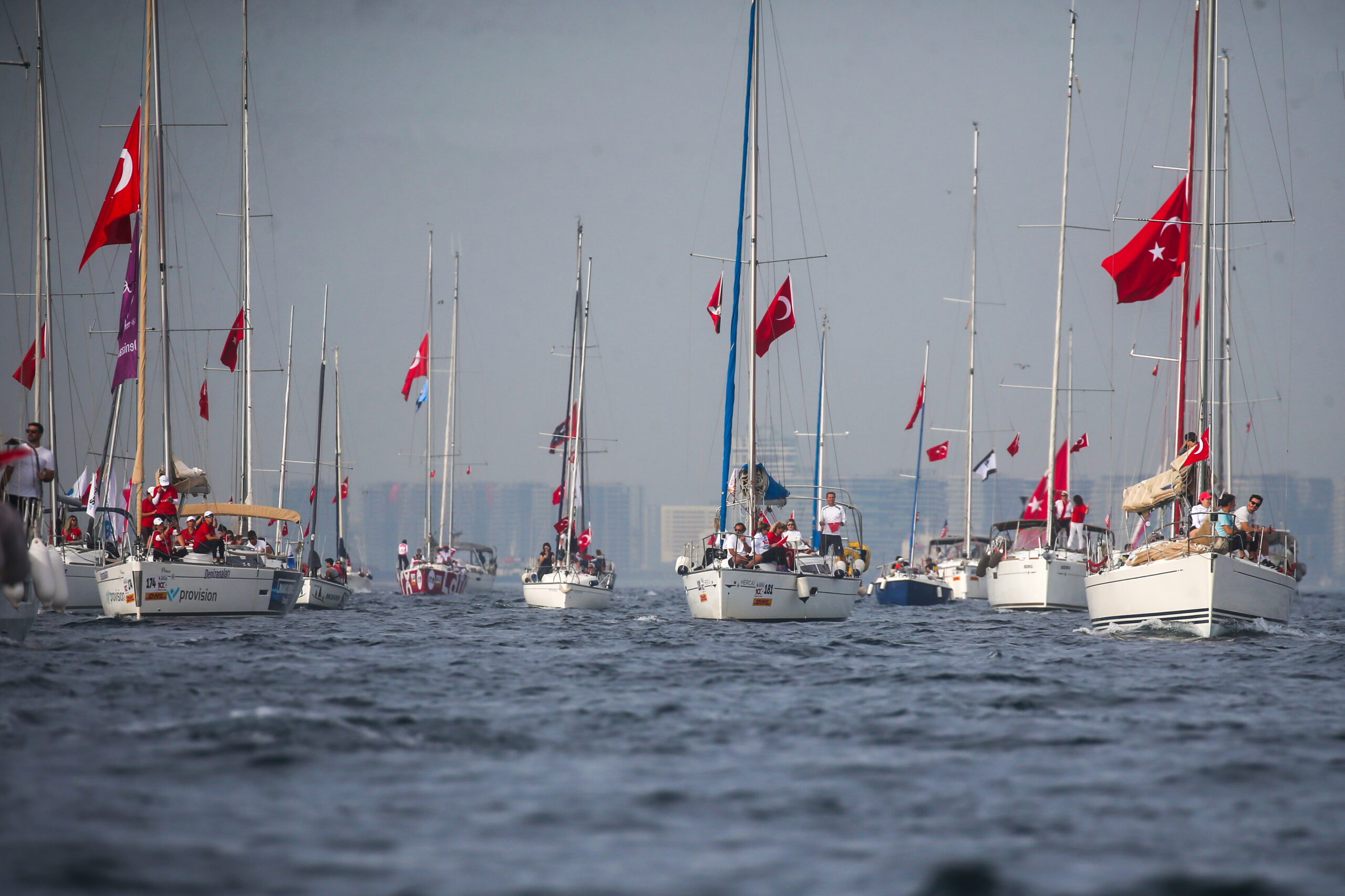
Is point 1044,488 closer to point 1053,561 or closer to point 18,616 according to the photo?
point 1053,561

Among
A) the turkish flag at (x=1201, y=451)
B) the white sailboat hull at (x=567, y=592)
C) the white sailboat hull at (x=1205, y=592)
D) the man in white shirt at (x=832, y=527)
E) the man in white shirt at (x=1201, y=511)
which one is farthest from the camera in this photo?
A: the white sailboat hull at (x=567, y=592)

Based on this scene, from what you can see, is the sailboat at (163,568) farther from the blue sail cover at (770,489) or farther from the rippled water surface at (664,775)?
the blue sail cover at (770,489)

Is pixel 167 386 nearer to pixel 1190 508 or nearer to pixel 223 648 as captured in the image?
pixel 223 648

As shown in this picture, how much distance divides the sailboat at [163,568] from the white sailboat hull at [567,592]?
996 cm

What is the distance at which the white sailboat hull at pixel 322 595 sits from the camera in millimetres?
33531

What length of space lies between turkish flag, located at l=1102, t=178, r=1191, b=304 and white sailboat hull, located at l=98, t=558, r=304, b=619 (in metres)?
16.8

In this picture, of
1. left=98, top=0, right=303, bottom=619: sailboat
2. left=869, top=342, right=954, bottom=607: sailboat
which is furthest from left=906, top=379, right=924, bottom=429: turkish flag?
left=98, top=0, right=303, bottom=619: sailboat

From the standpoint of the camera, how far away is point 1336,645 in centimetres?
1923

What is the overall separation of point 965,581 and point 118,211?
37543mm

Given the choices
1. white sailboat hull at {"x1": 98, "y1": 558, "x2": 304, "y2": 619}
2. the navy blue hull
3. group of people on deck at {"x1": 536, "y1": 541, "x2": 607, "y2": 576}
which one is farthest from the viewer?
the navy blue hull

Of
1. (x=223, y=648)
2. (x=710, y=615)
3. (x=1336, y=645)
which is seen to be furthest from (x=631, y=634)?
(x=1336, y=645)

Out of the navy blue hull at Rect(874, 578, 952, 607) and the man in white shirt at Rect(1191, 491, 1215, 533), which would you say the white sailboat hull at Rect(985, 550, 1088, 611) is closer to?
the man in white shirt at Rect(1191, 491, 1215, 533)

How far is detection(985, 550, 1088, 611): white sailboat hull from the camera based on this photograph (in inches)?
1260

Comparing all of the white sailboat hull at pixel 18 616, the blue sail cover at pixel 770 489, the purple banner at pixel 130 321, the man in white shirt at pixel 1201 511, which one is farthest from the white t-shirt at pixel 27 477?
the man in white shirt at pixel 1201 511
